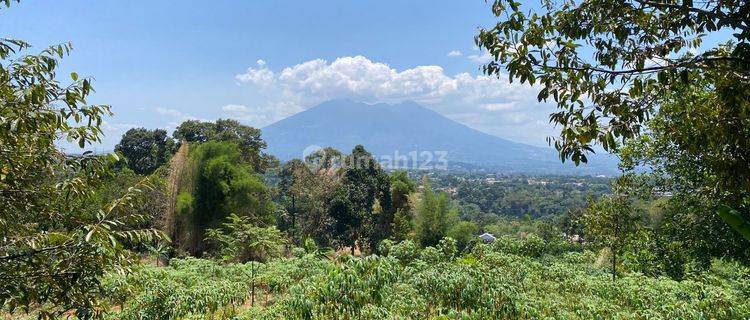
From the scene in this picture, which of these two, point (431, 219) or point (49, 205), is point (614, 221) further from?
point (431, 219)

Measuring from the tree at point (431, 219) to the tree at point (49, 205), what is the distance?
18.7m

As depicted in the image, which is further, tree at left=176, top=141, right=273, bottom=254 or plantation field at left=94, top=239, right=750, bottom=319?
tree at left=176, top=141, right=273, bottom=254

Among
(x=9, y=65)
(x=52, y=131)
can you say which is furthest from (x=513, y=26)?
(x=9, y=65)

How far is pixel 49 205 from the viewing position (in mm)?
2463

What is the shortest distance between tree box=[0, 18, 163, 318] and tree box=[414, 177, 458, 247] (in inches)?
735

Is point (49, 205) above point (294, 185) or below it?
above

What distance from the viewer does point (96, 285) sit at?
2188mm

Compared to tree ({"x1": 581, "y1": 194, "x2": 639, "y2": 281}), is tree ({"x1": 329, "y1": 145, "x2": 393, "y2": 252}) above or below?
below

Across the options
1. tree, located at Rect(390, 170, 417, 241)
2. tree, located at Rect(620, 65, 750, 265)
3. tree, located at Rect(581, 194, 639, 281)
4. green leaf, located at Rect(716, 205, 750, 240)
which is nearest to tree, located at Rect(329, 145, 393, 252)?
tree, located at Rect(390, 170, 417, 241)

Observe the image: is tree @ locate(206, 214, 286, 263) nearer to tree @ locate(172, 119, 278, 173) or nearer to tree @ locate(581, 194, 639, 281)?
tree @ locate(581, 194, 639, 281)

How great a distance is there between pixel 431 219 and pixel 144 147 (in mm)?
17919

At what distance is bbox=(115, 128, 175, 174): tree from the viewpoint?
1042 inches

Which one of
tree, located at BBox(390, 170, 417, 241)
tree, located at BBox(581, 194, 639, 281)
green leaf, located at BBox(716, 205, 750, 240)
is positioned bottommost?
tree, located at BBox(390, 170, 417, 241)

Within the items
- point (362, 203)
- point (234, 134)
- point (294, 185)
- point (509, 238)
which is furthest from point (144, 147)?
point (509, 238)
